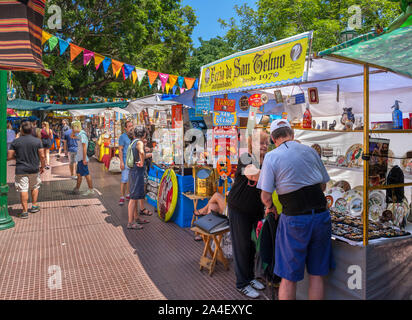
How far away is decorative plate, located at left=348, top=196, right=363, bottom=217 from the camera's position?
3.89m

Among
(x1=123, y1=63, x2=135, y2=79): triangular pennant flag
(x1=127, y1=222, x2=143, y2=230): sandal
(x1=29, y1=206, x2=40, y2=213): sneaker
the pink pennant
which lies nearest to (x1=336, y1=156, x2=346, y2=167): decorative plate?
(x1=127, y1=222, x2=143, y2=230): sandal

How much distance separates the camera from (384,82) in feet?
14.9

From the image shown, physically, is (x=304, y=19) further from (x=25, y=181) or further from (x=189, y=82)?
(x=25, y=181)

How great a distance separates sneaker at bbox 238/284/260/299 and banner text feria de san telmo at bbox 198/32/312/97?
7.09 ft

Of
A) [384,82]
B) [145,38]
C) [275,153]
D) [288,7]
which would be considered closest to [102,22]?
[145,38]

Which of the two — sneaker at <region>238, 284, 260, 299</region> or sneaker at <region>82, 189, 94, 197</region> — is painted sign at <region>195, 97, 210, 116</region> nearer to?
sneaker at <region>238, 284, 260, 299</region>

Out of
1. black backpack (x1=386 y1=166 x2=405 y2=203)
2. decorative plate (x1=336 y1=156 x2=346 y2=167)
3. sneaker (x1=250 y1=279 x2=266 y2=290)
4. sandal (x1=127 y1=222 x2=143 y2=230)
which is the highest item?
decorative plate (x1=336 y1=156 x2=346 y2=167)

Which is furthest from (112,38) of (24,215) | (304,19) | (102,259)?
(102,259)

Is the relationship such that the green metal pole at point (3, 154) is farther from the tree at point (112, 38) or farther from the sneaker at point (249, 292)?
the tree at point (112, 38)

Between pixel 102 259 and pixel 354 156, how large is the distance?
13.1 feet

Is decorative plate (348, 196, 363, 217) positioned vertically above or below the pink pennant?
below
